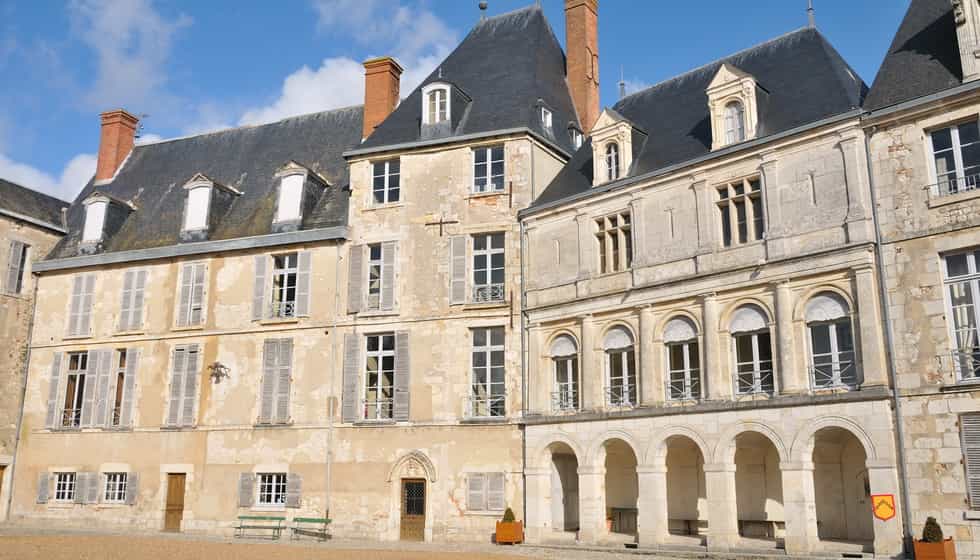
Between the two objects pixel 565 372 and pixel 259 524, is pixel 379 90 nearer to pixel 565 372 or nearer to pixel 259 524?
pixel 565 372

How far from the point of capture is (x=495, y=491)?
61.7ft

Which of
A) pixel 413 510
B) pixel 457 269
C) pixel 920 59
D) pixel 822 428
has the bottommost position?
pixel 413 510

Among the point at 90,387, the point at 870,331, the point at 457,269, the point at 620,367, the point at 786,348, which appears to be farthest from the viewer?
the point at 90,387

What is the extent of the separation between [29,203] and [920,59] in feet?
78.1

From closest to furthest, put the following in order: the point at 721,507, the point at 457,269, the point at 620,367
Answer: the point at 721,507 → the point at 620,367 → the point at 457,269

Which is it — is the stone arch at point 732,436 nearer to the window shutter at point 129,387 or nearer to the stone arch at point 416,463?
the stone arch at point 416,463

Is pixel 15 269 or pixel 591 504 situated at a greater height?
pixel 15 269

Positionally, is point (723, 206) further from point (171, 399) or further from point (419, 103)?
point (171, 399)

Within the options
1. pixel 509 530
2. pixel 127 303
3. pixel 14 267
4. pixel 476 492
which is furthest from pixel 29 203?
pixel 509 530

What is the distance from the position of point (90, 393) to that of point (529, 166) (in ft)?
43.6

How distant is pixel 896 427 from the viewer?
13.6 meters

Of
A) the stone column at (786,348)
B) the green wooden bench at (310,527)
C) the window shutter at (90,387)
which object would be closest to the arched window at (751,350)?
the stone column at (786,348)

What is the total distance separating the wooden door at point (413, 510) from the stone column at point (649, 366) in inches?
223

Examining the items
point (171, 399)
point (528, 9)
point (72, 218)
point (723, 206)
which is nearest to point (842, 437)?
point (723, 206)
